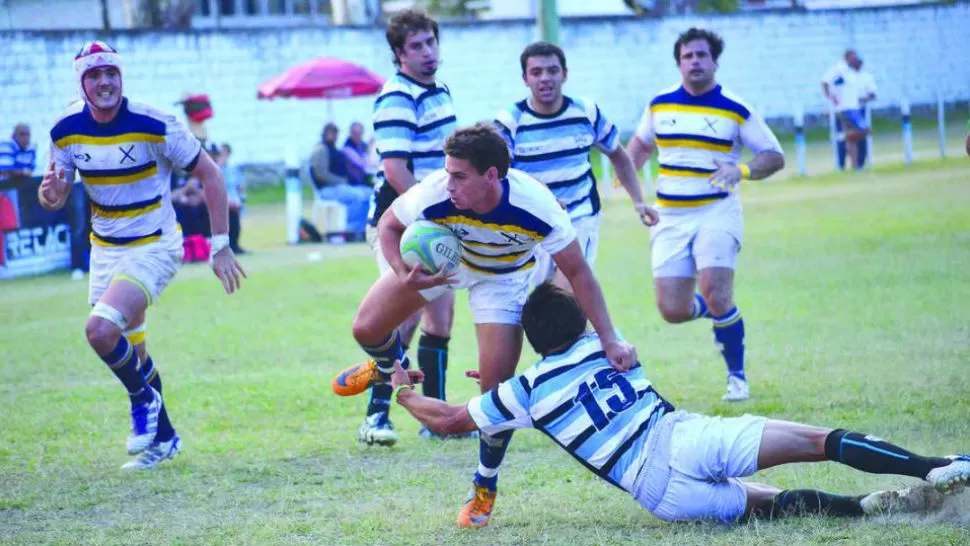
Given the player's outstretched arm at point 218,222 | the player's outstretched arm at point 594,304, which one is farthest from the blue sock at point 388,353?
the player's outstretched arm at point 594,304

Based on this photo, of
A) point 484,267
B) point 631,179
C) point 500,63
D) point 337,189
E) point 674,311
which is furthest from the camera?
point 500,63

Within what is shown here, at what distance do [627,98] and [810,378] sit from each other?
27767 millimetres

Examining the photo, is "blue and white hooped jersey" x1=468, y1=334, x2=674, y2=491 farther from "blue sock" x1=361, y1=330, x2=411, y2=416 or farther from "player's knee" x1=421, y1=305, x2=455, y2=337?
"player's knee" x1=421, y1=305, x2=455, y2=337

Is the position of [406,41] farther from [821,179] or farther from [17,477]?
[821,179]

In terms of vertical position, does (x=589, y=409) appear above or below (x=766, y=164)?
below

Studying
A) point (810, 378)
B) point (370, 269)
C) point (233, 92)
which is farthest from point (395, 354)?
point (233, 92)

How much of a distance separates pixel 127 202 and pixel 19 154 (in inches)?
544

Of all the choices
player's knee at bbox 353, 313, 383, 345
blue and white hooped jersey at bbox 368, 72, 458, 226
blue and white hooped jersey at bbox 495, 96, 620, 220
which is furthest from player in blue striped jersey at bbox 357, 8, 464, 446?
player's knee at bbox 353, 313, 383, 345

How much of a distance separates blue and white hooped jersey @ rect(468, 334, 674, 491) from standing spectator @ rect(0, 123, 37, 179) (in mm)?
15213

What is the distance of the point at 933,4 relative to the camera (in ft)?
132

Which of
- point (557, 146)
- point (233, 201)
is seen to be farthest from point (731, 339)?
point (233, 201)

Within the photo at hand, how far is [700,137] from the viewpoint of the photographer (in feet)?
30.4

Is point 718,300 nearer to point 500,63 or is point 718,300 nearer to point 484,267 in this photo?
point 484,267

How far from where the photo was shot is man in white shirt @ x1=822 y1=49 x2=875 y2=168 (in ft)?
87.9
